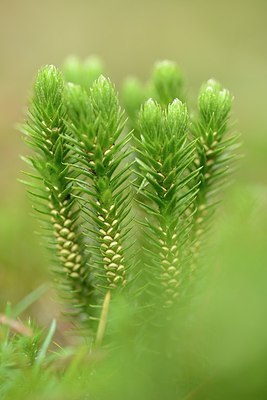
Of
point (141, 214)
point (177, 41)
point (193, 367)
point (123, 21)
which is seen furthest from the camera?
point (123, 21)

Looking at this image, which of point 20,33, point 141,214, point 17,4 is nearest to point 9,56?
point 20,33

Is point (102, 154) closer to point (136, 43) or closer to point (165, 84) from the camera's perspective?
point (165, 84)

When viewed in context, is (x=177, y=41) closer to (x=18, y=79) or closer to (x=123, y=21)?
(x=123, y=21)

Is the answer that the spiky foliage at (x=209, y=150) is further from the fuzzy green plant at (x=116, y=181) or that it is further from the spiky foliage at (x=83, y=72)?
the spiky foliage at (x=83, y=72)

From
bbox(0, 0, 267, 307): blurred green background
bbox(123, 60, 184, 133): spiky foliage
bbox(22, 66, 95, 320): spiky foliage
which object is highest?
bbox(0, 0, 267, 307): blurred green background

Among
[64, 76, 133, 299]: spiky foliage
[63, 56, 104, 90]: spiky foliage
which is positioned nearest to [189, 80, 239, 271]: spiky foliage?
[64, 76, 133, 299]: spiky foliage

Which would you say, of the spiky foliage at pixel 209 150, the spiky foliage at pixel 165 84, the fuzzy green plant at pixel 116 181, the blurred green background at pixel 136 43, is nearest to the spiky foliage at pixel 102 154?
the fuzzy green plant at pixel 116 181

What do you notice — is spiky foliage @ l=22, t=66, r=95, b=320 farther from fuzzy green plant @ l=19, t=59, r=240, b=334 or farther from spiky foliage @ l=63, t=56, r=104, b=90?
spiky foliage @ l=63, t=56, r=104, b=90
